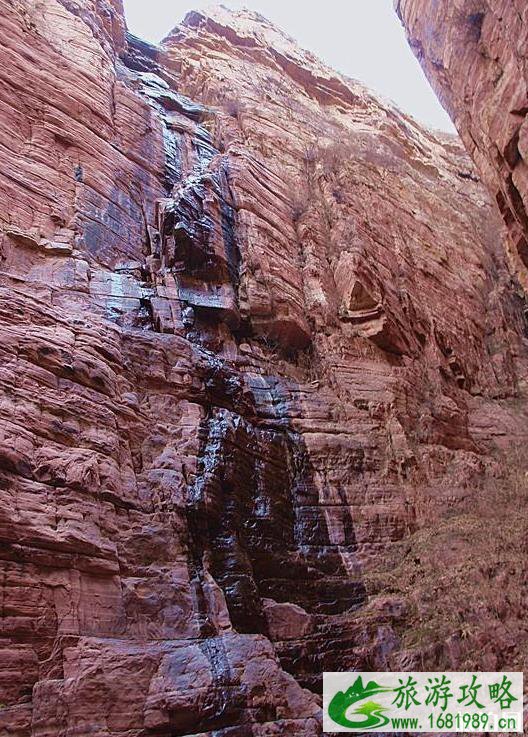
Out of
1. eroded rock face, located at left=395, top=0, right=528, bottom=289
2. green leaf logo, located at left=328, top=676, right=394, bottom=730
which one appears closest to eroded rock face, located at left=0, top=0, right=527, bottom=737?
green leaf logo, located at left=328, top=676, right=394, bottom=730

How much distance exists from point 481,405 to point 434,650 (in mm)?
9530

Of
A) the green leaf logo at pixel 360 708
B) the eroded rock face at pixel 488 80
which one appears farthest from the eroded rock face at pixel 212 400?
the eroded rock face at pixel 488 80

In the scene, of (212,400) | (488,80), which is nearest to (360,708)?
(212,400)

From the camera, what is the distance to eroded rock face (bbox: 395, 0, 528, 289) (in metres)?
8.90

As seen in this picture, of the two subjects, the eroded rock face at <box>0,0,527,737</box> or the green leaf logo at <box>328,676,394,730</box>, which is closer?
the green leaf logo at <box>328,676,394,730</box>

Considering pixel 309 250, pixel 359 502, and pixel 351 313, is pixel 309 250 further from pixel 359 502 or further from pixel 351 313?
pixel 359 502

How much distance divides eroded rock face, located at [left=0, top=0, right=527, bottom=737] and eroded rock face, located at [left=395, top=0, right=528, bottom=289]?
17.0 ft

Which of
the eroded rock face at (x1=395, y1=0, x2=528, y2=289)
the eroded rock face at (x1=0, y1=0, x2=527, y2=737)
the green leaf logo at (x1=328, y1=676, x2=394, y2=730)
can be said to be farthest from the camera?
the eroded rock face at (x1=395, y1=0, x2=528, y2=289)

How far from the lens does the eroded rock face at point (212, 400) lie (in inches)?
291

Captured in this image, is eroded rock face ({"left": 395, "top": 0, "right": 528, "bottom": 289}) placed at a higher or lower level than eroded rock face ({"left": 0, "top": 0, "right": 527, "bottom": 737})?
higher

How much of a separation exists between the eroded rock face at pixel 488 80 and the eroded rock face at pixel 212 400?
517cm

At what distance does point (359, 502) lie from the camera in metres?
11.8

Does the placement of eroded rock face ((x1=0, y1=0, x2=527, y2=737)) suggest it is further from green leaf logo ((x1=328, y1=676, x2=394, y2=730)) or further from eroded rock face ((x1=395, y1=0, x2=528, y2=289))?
eroded rock face ((x1=395, y1=0, x2=528, y2=289))

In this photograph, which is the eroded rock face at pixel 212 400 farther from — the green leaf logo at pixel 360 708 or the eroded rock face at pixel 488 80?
the eroded rock face at pixel 488 80
